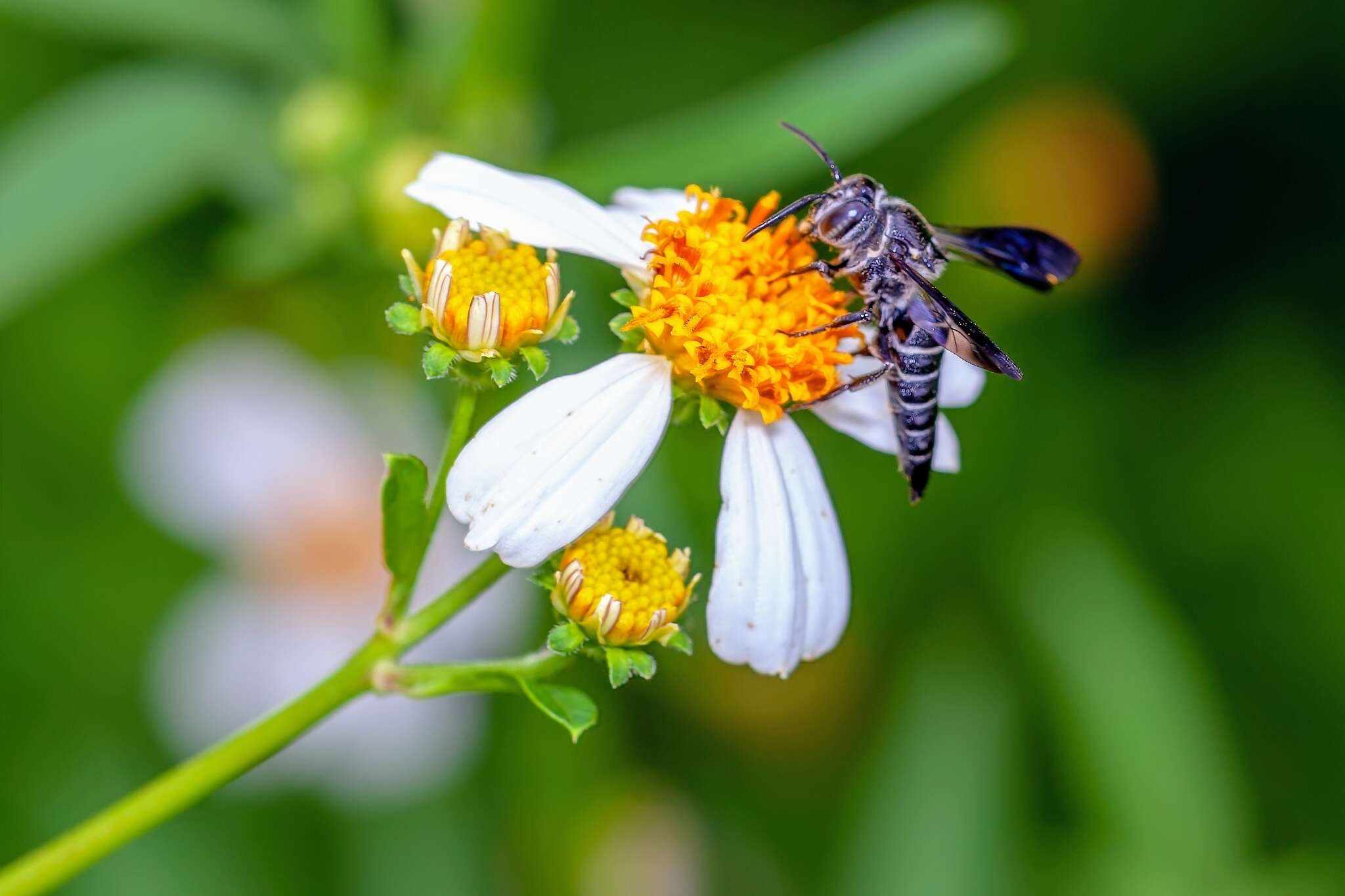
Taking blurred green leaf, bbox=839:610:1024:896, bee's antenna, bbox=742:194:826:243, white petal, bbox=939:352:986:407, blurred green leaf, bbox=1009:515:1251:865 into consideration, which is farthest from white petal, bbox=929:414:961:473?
blurred green leaf, bbox=1009:515:1251:865

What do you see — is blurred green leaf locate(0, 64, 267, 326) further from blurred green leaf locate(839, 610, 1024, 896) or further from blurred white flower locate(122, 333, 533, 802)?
blurred green leaf locate(839, 610, 1024, 896)

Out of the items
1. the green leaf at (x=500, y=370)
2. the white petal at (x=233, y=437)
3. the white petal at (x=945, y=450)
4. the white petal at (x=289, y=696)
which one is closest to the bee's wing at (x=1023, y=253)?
the white petal at (x=945, y=450)

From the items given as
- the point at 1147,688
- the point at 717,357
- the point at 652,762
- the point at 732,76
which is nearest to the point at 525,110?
the point at 732,76

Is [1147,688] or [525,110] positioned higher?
[525,110]

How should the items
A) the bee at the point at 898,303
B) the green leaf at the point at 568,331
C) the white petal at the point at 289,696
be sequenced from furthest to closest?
the white petal at the point at 289,696 → the bee at the point at 898,303 → the green leaf at the point at 568,331

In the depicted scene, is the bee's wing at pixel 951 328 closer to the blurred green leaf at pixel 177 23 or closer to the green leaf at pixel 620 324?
the green leaf at pixel 620 324

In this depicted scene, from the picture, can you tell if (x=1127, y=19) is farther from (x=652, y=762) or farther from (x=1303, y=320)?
(x=652, y=762)

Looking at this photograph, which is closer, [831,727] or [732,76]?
[831,727]

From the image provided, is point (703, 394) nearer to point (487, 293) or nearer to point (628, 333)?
point (628, 333)
